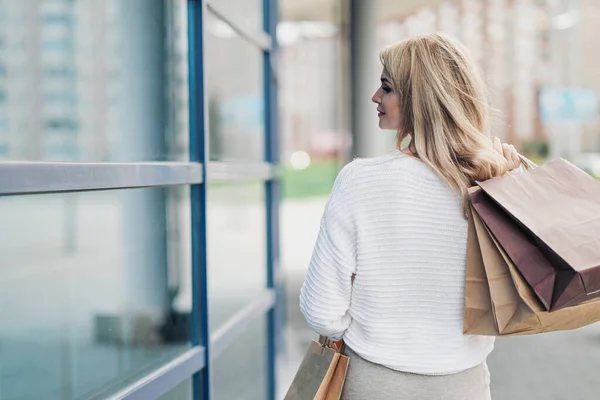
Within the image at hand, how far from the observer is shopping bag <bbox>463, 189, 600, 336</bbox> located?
57.5 inches

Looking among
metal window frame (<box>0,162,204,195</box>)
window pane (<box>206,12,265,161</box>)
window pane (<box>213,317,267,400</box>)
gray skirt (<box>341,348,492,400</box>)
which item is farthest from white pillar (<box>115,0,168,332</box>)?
gray skirt (<box>341,348,492,400</box>)

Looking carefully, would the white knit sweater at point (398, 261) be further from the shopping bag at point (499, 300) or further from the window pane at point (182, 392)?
the window pane at point (182, 392)

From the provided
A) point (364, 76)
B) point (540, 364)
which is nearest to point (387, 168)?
point (540, 364)

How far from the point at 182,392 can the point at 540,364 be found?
12.6ft

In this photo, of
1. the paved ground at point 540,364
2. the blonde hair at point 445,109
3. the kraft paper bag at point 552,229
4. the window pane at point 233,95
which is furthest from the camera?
the paved ground at point 540,364

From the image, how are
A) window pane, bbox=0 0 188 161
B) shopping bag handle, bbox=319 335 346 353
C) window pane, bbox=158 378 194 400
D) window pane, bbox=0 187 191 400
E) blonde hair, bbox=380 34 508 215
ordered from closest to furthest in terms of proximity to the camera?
blonde hair, bbox=380 34 508 215, shopping bag handle, bbox=319 335 346 353, window pane, bbox=0 187 191 400, window pane, bbox=158 378 194 400, window pane, bbox=0 0 188 161

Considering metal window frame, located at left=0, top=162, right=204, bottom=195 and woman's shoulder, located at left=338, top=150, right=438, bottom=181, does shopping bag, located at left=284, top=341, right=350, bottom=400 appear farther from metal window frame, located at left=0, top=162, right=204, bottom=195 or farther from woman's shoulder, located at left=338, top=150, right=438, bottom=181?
metal window frame, located at left=0, top=162, right=204, bottom=195

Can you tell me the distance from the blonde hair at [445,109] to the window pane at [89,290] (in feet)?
Answer: 2.84

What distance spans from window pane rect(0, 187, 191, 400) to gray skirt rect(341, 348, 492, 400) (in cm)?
70

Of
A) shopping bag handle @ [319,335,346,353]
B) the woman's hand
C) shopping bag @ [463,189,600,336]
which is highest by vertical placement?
the woman's hand

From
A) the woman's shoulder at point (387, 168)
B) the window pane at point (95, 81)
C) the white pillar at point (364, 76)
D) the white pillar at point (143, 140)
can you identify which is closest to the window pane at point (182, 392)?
the white pillar at point (143, 140)

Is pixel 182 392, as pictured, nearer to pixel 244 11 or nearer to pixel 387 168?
pixel 387 168

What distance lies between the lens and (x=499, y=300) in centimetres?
148

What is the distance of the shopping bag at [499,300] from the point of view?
1.46 metres
